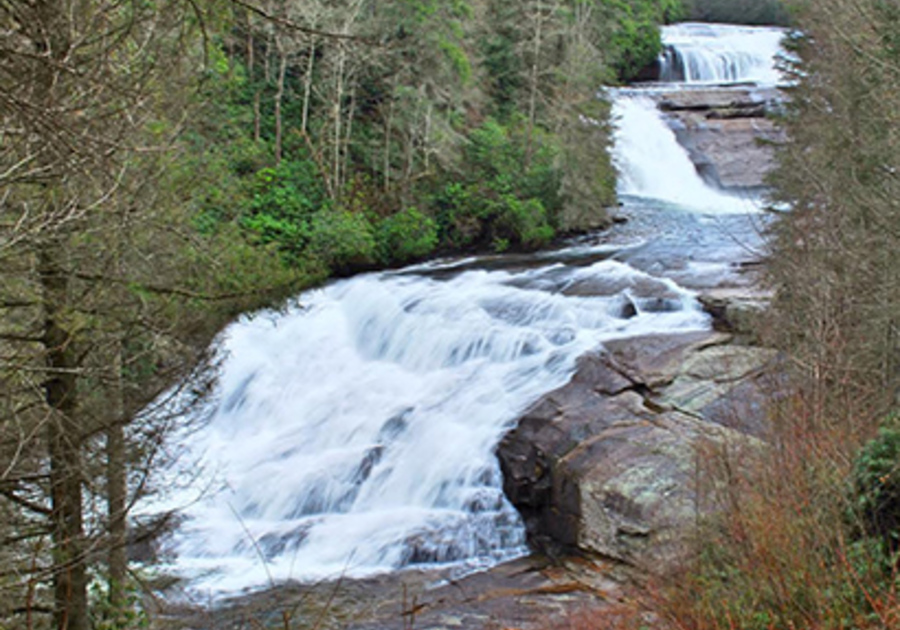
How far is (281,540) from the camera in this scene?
36.2 feet

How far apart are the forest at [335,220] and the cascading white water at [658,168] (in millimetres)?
2939

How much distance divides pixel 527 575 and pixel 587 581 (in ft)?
2.40

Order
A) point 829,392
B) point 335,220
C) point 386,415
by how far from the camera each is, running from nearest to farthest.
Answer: point 829,392, point 386,415, point 335,220

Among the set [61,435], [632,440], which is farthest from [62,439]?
[632,440]

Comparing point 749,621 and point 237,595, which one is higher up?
point 749,621

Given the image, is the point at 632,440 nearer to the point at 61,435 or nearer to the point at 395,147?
the point at 61,435

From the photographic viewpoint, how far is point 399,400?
45.0 ft

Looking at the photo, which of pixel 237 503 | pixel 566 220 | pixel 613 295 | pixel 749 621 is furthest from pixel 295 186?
pixel 749 621

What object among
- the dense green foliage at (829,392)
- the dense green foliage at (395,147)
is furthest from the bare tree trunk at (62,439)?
the dense green foliage at (395,147)

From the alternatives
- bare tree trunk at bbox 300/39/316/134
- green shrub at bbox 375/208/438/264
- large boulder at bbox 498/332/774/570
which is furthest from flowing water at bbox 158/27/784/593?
bare tree trunk at bbox 300/39/316/134

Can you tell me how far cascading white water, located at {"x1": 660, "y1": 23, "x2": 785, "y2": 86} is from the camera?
35.5 meters

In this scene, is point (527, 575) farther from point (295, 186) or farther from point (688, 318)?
point (295, 186)

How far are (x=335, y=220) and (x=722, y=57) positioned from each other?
77.5ft

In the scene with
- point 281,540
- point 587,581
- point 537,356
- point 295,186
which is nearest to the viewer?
point 587,581
